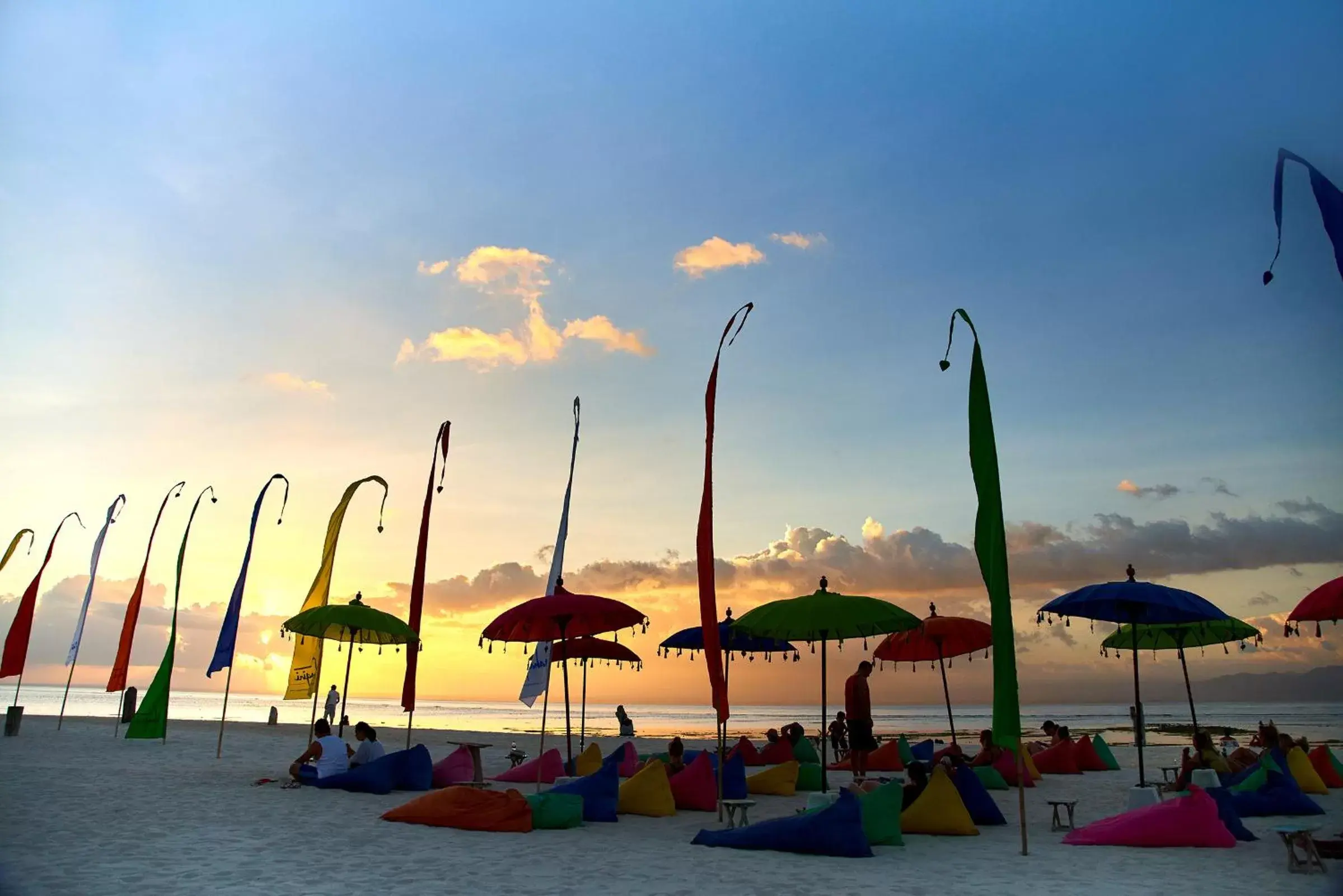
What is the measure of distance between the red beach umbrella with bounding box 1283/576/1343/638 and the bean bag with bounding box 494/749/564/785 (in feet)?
34.2

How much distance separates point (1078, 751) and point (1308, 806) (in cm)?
726

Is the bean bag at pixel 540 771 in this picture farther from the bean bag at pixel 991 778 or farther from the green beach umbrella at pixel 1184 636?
the green beach umbrella at pixel 1184 636

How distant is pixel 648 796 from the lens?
1187 cm

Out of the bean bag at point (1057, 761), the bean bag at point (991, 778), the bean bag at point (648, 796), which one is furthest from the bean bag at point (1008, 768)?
the bean bag at point (648, 796)

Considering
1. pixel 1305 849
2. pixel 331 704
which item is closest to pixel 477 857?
pixel 1305 849

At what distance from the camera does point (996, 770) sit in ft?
48.3

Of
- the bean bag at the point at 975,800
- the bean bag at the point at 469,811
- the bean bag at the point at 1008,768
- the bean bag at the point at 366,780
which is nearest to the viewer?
the bean bag at the point at 469,811

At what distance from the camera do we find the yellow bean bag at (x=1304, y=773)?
548 inches

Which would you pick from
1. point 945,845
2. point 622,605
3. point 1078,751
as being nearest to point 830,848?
point 945,845

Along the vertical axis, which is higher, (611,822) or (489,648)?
(489,648)

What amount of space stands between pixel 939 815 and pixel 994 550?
11.6 ft

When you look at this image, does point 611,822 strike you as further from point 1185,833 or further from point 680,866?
point 1185,833

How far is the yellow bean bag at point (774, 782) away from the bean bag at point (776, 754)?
2.69 m

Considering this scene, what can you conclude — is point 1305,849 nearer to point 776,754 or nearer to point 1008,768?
point 1008,768
